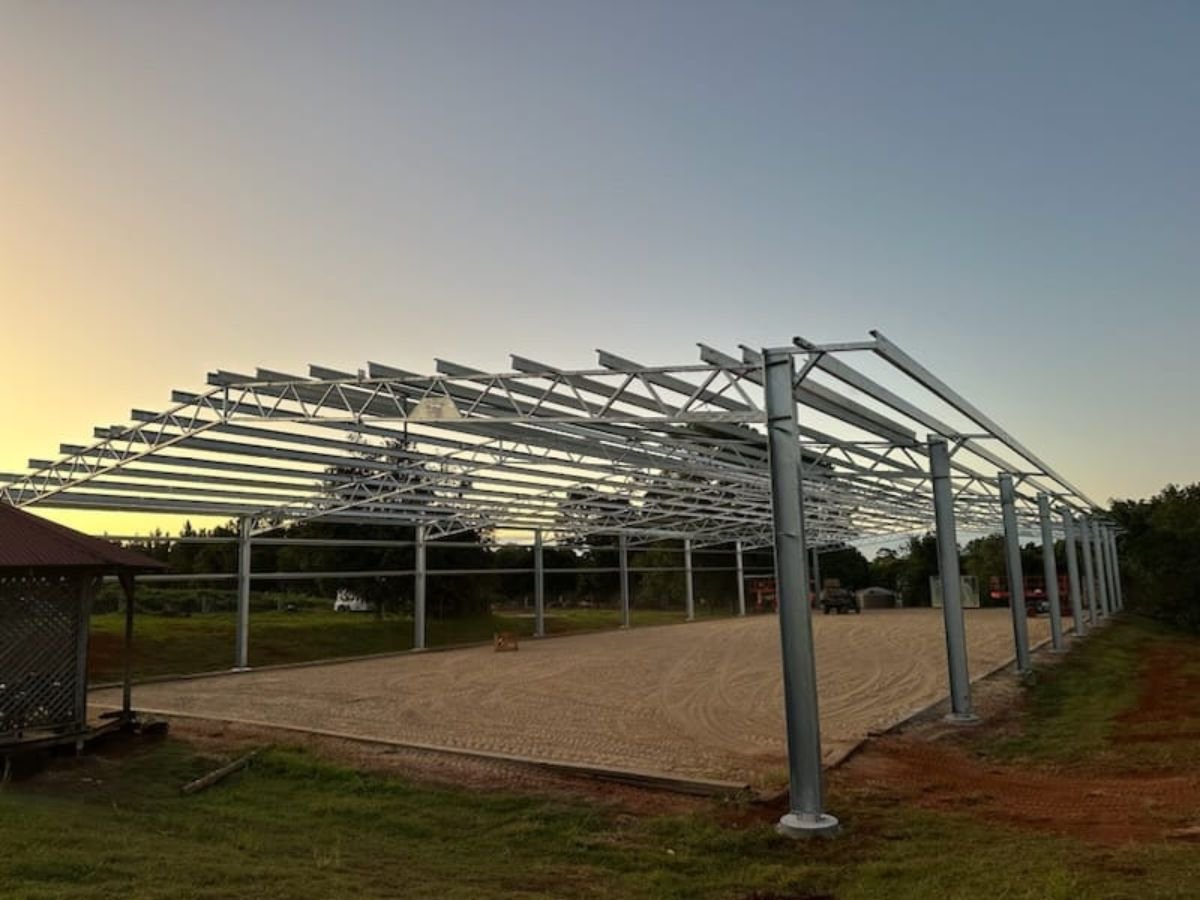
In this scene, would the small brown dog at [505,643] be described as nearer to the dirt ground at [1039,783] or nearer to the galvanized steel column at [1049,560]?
the galvanized steel column at [1049,560]

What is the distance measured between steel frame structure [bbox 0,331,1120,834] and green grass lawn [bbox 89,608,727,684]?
9.56ft

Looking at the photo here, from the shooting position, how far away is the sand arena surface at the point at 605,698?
34.2ft

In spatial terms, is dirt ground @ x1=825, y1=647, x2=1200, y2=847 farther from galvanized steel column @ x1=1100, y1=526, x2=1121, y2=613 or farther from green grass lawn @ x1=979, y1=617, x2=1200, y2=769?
galvanized steel column @ x1=1100, y1=526, x2=1121, y2=613

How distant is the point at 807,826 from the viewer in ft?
21.7

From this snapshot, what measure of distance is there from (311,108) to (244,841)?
27.9 ft

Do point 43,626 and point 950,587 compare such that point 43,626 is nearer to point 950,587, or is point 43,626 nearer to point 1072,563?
point 950,587

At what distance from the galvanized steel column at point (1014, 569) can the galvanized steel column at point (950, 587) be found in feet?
12.0

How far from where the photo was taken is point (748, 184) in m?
12.0

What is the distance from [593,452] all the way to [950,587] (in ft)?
20.1

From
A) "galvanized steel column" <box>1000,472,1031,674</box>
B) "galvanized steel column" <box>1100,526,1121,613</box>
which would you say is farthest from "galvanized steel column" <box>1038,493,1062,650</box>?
"galvanized steel column" <box>1100,526,1121,613</box>

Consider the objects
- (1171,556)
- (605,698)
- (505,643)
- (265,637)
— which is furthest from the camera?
(1171,556)

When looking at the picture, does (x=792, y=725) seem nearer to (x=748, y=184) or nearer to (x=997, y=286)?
(x=748, y=184)

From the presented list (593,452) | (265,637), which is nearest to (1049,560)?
(593,452)

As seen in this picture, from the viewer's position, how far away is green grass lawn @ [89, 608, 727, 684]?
21.2m
